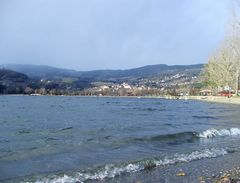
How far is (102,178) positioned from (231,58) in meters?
106

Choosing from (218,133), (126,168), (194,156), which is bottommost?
(218,133)

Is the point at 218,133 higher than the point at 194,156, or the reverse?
the point at 194,156

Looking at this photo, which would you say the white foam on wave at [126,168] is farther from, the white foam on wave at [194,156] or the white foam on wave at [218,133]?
the white foam on wave at [218,133]

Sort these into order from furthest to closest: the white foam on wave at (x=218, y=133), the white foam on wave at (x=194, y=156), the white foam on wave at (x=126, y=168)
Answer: the white foam on wave at (x=218, y=133)
the white foam on wave at (x=194, y=156)
the white foam on wave at (x=126, y=168)

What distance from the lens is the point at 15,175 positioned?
1723 centimetres

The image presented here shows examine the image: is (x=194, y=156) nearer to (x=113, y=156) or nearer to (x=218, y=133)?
(x=113, y=156)

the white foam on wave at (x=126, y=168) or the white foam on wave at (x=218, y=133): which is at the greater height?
the white foam on wave at (x=126, y=168)

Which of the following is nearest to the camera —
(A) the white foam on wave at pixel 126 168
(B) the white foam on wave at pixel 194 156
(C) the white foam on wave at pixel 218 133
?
(A) the white foam on wave at pixel 126 168

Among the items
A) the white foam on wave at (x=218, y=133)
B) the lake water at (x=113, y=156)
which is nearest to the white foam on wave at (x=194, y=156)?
the lake water at (x=113, y=156)

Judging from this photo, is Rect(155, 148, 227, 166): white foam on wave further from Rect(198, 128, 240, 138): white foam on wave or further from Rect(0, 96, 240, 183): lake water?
Rect(198, 128, 240, 138): white foam on wave

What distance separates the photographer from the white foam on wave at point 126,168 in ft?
53.4

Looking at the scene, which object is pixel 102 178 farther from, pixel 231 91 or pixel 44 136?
pixel 231 91

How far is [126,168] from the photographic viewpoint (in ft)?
59.8

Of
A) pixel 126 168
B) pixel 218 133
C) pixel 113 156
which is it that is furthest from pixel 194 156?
pixel 218 133
